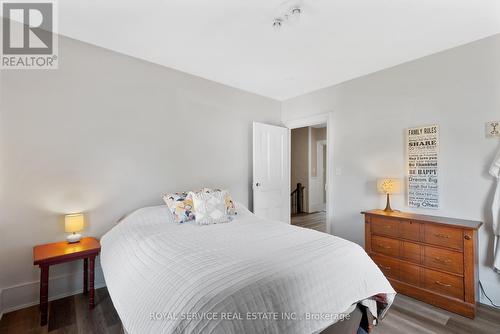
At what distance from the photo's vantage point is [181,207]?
250 centimetres

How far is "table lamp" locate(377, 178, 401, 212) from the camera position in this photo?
2.78m

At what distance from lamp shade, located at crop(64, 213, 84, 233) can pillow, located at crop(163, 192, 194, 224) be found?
82 cm

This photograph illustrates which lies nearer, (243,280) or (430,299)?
(243,280)

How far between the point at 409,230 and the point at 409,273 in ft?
1.45

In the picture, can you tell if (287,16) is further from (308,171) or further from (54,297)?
(308,171)

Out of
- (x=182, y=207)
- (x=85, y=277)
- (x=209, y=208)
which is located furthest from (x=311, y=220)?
(x=85, y=277)

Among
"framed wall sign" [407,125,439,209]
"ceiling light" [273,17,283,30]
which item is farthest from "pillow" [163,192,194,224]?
"framed wall sign" [407,125,439,209]

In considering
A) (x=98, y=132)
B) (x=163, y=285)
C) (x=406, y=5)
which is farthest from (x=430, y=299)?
(x=98, y=132)

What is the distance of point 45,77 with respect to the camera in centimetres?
229

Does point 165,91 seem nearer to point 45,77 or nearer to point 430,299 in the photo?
point 45,77

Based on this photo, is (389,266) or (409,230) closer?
(409,230)

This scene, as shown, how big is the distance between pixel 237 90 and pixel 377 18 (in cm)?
222

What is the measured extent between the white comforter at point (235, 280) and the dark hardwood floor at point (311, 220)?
3187 millimetres

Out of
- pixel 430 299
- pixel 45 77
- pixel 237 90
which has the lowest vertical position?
pixel 430 299
